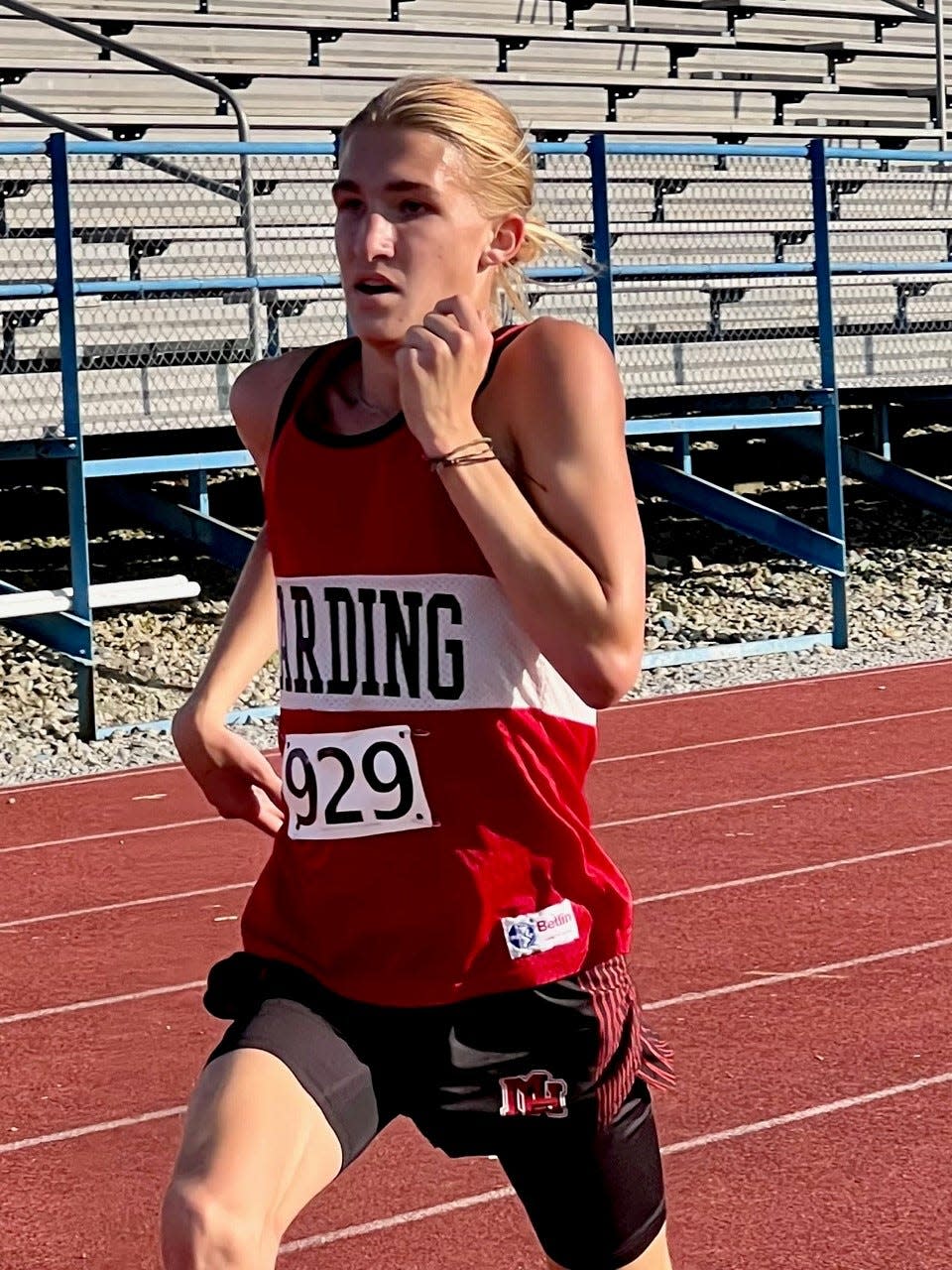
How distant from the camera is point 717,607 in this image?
11.9m

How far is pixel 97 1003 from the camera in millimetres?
5031

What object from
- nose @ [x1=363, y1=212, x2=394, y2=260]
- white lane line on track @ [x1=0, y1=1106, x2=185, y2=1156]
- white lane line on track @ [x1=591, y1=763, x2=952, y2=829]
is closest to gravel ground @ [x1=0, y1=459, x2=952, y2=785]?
white lane line on track @ [x1=591, y1=763, x2=952, y2=829]

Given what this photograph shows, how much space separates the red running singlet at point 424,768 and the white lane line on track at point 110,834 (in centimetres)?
477

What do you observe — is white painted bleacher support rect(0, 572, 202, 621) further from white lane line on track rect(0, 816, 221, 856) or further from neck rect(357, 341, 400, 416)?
neck rect(357, 341, 400, 416)

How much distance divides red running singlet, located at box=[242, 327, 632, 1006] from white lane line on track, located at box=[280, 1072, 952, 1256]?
1.51 m

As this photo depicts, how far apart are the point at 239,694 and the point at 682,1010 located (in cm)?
272

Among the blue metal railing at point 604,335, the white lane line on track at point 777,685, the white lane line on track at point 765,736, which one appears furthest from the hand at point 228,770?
the white lane line on track at point 777,685

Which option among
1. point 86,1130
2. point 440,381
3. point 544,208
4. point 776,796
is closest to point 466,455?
point 440,381

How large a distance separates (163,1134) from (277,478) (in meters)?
2.23

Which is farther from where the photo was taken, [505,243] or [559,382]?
[505,243]

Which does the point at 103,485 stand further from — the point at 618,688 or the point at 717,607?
the point at 618,688

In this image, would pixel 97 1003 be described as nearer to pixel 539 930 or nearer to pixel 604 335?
pixel 539 930

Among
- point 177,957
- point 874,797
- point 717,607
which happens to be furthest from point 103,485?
point 177,957

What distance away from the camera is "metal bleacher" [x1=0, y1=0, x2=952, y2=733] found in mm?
9633
